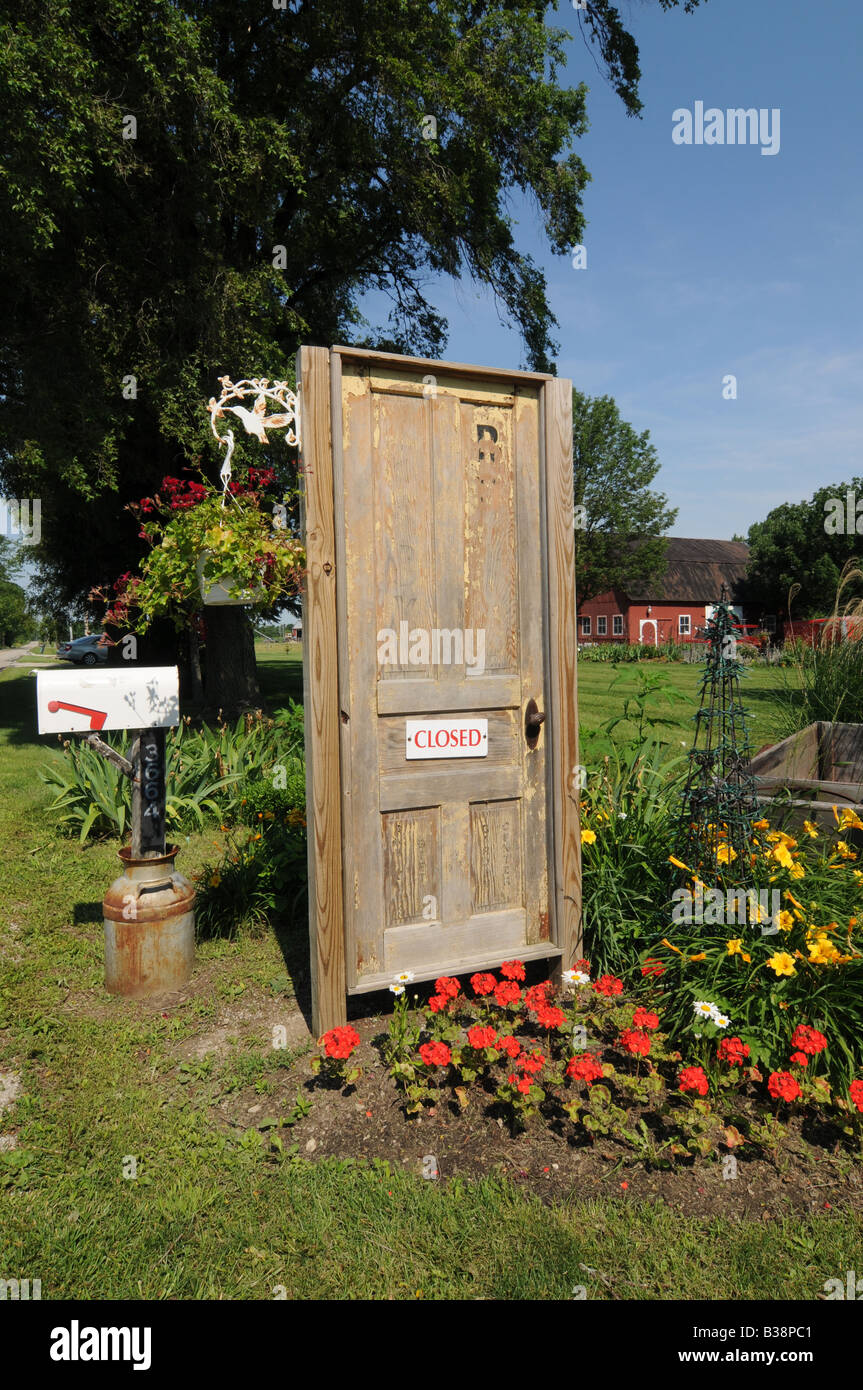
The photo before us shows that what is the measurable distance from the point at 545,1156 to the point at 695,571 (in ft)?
163

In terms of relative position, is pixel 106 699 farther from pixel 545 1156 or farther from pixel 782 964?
pixel 782 964

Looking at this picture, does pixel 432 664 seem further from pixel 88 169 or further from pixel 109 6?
pixel 109 6

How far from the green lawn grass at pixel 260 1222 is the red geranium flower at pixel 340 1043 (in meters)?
0.31

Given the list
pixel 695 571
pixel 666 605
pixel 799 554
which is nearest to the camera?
pixel 799 554

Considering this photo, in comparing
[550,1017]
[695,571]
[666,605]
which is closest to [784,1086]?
[550,1017]

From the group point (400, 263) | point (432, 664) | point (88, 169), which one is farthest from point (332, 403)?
point (400, 263)

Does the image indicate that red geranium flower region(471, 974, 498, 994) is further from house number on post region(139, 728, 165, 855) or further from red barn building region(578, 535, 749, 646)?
red barn building region(578, 535, 749, 646)

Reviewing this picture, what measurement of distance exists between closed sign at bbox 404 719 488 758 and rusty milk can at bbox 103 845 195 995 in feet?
4.33

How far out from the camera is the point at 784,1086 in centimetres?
242

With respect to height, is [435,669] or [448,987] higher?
[435,669]

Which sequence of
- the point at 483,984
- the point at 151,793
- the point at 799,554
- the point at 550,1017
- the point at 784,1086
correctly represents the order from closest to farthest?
1. the point at 784,1086
2. the point at 550,1017
3. the point at 483,984
4. the point at 151,793
5. the point at 799,554

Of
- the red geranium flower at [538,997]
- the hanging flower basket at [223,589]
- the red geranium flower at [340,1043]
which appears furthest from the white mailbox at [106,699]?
the red geranium flower at [538,997]

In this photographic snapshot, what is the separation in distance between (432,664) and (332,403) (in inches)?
43.1

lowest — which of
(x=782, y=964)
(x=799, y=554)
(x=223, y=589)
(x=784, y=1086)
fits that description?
(x=784, y=1086)
